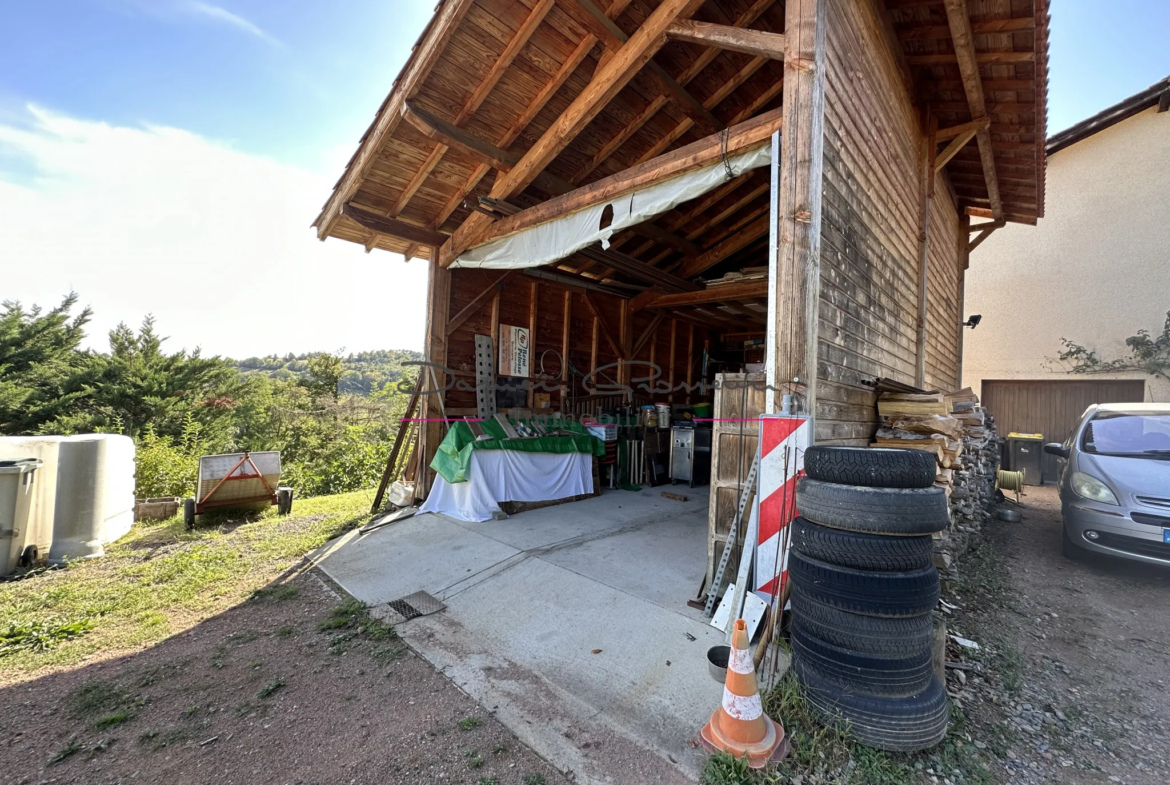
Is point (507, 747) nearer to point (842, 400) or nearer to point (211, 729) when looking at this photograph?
point (211, 729)

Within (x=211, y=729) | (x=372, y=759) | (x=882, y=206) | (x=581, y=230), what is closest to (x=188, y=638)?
(x=211, y=729)

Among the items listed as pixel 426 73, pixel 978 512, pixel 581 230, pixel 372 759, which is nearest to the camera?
pixel 372 759

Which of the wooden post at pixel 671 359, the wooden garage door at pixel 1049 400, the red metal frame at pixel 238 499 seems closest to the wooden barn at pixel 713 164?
the wooden post at pixel 671 359

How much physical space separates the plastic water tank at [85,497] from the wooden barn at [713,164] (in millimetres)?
2918

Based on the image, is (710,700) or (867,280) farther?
(867,280)

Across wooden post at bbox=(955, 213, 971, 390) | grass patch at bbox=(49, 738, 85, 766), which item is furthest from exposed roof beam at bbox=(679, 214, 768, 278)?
grass patch at bbox=(49, 738, 85, 766)

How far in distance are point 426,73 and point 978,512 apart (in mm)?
7654

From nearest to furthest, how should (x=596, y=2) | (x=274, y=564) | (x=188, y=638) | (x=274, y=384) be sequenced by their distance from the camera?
(x=188, y=638) < (x=596, y=2) < (x=274, y=564) < (x=274, y=384)

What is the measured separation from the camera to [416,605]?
10.3ft

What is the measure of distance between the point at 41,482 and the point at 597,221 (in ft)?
17.5

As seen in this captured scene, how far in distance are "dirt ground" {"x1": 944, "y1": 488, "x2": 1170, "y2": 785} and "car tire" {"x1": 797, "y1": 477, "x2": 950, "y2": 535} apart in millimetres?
1004

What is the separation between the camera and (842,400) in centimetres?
337

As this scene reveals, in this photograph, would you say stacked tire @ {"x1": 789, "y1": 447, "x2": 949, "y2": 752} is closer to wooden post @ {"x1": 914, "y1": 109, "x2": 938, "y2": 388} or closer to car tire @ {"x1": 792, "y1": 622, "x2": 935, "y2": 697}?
car tire @ {"x1": 792, "y1": 622, "x2": 935, "y2": 697}

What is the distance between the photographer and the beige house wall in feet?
28.1
